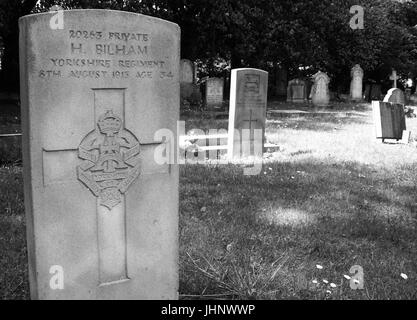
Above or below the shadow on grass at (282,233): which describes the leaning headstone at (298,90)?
above

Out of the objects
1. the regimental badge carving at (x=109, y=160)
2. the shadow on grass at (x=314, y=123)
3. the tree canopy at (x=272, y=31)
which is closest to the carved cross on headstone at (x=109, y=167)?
the regimental badge carving at (x=109, y=160)

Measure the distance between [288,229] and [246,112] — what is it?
4.36m

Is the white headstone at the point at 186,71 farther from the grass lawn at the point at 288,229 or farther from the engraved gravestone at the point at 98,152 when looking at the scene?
the engraved gravestone at the point at 98,152

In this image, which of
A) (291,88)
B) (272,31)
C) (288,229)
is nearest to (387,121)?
(288,229)

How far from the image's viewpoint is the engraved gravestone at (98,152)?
8.46ft

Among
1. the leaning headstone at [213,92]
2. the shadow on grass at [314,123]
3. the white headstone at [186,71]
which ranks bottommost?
the shadow on grass at [314,123]

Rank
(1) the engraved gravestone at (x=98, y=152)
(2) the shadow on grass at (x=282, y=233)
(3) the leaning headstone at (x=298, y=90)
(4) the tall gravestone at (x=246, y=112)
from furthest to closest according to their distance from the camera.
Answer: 1. (3) the leaning headstone at (x=298, y=90)
2. (4) the tall gravestone at (x=246, y=112)
3. (2) the shadow on grass at (x=282, y=233)
4. (1) the engraved gravestone at (x=98, y=152)

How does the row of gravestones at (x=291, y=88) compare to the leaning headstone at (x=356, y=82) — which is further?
the leaning headstone at (x=356, y=82)

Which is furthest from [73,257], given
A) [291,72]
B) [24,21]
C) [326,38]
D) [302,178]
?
[291,72]

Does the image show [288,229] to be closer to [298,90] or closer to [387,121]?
[387,121]

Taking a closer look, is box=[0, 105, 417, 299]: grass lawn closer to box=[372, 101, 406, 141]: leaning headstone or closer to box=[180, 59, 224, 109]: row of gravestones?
box=[372, 101, 406, 141]: leaning headstone

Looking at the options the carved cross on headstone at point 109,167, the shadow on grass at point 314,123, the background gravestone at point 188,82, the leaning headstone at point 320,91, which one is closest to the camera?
the carved cross on headstone at point 109,167

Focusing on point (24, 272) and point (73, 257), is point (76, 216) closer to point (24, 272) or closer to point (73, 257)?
point (73, 257)
